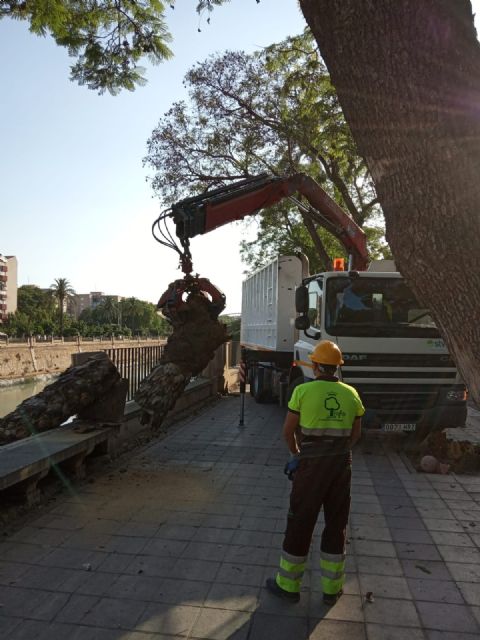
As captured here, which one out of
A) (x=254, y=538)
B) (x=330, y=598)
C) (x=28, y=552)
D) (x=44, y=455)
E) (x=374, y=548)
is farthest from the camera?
(x=44, y=455)

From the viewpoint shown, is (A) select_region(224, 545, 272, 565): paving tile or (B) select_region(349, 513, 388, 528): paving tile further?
(B) select_region(349, 513, 388, 528): paving tile

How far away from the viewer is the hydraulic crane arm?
7.59m

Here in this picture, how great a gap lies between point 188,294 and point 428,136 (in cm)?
561

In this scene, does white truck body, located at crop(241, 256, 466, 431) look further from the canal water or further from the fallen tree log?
the canal water

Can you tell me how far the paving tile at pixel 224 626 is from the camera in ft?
10.9

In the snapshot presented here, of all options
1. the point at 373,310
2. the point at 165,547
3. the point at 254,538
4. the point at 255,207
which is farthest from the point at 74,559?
the point at 255,207

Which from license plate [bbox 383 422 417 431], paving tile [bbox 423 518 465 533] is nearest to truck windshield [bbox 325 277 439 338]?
license plate [bbox 383 422 417 431]

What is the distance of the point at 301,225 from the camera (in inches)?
1046

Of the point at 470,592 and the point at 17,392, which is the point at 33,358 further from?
the point at 470,592

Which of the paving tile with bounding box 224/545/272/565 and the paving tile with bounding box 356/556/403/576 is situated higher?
the paving tile with bounding box 224/545/272/565

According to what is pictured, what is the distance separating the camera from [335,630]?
3.40 meters

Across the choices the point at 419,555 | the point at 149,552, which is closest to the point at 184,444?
the point at 149,552

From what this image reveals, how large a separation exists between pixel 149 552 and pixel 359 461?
423 cm

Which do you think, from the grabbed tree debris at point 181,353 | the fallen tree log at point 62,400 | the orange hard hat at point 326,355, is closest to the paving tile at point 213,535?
the orange hard hat at point 326,355
